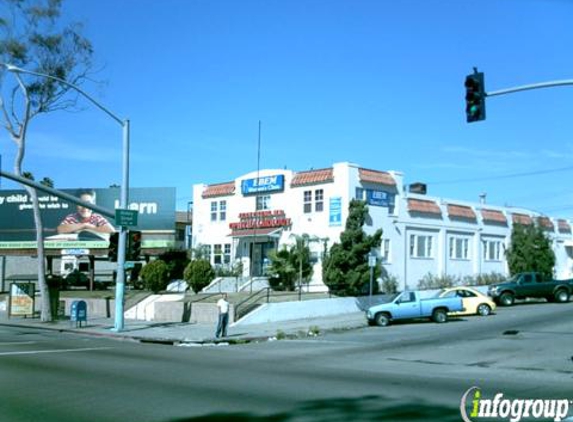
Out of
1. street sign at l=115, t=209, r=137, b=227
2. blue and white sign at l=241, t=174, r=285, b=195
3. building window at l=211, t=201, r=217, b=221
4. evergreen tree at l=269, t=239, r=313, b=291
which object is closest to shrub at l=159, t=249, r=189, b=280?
building window at l=211, t=201, r=217, b=221

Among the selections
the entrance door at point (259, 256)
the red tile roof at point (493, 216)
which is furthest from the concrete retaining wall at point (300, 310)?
the red tile roof at point (493, 216)

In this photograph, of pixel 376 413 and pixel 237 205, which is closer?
pixel 376 413

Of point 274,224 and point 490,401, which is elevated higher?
point 274,224

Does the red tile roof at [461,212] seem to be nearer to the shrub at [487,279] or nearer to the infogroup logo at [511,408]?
the shrub at [487,279]

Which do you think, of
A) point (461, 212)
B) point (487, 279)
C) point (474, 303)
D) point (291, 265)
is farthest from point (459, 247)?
point (474, 303)

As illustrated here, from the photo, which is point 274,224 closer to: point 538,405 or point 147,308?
point 147,308

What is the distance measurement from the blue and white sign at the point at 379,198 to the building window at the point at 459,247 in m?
6.79

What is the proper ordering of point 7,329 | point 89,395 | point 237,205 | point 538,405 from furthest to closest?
point 237,205, point 7,329, point 89,395, point 538,405

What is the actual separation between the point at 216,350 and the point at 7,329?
1330 cm

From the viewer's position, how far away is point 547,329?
2567 centimetres

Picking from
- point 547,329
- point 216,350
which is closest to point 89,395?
point 216,350

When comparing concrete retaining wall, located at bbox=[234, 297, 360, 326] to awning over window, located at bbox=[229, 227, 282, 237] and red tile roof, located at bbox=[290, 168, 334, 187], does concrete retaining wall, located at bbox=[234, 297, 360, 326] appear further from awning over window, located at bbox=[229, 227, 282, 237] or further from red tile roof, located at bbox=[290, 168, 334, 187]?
awning over window, located at bbox=[229, 227, 282, 237]

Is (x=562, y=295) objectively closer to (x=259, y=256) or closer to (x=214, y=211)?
(x=259, y=256)

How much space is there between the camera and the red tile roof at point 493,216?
48.0 metres
